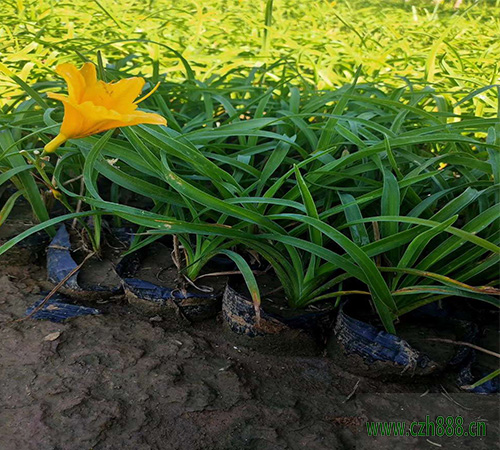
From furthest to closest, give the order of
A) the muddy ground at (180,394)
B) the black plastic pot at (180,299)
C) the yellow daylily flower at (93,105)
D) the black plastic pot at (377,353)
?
the black plastic pot at (180,299)
the black plastic pot at (377,353)
the muddy ground at (180,394)
the yellow daylily flower at (93,105)

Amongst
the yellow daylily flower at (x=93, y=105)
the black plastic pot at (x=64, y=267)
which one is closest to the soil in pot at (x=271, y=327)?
the black plastic pot at (x=64, y=267)

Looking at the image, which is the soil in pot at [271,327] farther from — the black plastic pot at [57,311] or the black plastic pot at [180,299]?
the black plastic pot at [57,311]

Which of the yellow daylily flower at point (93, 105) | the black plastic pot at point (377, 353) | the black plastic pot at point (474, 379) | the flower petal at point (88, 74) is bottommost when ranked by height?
the black plastic pot at point (474, 379)

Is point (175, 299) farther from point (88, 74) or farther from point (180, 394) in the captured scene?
point (88, 74)

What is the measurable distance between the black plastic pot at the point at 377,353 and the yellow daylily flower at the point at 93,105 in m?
0.70

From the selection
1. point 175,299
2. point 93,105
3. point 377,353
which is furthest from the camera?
point 175,299

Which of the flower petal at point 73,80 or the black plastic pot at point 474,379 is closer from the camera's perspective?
the flower petal at point 73,80

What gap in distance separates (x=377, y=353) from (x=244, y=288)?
1.23 feet

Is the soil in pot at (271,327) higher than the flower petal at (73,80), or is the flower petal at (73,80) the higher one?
the flower petal at (73,80)

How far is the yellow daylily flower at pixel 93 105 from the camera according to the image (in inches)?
36.3

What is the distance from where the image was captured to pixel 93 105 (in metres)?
0.93

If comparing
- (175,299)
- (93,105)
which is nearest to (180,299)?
(175,299)

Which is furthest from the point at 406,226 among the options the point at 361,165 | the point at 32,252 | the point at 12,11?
the point at 12,11

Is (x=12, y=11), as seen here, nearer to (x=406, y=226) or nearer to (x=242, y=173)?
(x=242, y=173)
